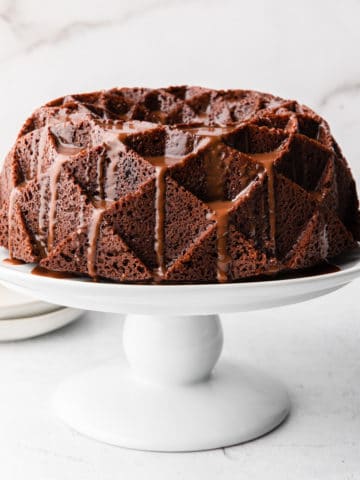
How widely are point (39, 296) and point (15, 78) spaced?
1.52 m

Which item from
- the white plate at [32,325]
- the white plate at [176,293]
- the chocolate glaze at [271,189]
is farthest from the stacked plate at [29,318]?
the chocolate glaze at [271,189]

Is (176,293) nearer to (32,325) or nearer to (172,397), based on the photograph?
(172,397)

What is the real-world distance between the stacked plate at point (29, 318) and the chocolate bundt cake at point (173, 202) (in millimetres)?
412

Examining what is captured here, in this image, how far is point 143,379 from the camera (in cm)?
145

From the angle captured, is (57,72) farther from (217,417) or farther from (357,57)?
(217,417)

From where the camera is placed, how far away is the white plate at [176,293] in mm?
1084

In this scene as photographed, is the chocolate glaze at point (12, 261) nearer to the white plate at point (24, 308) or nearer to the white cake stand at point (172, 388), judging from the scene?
the white cake stand at point (172, 388)

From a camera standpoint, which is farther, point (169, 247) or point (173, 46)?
point (173, 46)

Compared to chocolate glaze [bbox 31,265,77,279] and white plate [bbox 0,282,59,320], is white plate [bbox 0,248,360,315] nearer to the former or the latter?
chocolate glaze [bbox 31,265,77,279]

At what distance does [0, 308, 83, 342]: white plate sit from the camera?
1666 mm

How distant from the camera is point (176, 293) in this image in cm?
108

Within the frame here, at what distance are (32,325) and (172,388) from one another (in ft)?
1.31

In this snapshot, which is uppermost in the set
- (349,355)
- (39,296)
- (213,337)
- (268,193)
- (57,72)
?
(57,72)

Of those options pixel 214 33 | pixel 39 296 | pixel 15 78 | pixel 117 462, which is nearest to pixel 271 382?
pixel 117 462
